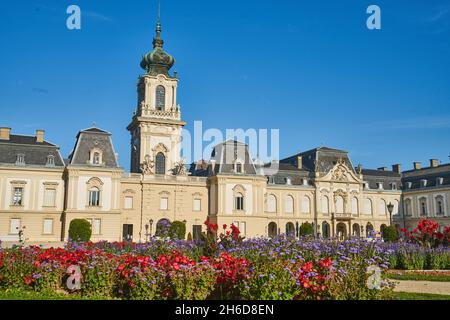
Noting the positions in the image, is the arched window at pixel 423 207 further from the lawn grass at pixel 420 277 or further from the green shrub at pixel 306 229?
the lawn grass at pixel 420 277

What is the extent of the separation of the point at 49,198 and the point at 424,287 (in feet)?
114

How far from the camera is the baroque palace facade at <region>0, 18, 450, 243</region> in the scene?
40.5 metres

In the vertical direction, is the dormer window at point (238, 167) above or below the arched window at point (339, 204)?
above

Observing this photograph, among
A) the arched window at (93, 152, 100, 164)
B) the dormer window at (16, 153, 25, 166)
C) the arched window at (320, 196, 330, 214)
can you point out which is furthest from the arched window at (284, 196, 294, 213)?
the dormer window at (16, 153, 25, 166)

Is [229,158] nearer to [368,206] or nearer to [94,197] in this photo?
[94,197]

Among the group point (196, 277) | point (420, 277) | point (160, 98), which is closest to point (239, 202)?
point (160, 98)

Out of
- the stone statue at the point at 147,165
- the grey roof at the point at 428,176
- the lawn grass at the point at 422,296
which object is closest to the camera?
the lawn grass at the point at 422,296

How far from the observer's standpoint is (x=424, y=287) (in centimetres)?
1440

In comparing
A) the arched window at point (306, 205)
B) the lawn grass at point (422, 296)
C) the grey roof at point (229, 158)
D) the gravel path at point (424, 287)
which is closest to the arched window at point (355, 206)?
the arched window at point (306, 205)

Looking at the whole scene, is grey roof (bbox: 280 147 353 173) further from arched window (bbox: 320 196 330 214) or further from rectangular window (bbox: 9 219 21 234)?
rectangular window (bbox: 9 219 21 234)

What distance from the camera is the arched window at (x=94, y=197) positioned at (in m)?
41.1

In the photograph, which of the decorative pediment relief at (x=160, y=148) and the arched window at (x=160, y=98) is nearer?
the decorative pediment relief at (x=160, y=148)

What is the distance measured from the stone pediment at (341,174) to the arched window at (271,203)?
287 inches
